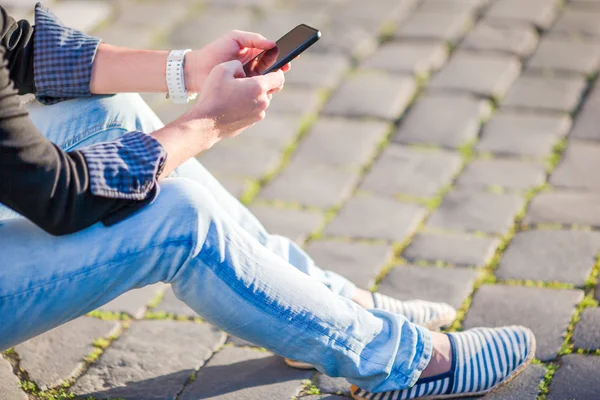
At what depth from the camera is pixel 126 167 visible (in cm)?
178

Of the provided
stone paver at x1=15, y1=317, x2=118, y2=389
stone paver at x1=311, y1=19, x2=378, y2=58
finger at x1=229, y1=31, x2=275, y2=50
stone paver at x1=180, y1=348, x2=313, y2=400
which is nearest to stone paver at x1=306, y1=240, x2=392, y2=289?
stone paver at x1=180, y1=348, x2=313, y2=400

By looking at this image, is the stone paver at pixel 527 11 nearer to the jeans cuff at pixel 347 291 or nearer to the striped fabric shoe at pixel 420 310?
the striped fabric shoe at pixel 420 310

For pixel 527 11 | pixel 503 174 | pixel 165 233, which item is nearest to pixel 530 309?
pixel 503 174

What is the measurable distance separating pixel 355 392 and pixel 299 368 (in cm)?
20

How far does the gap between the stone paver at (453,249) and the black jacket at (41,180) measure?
123cm

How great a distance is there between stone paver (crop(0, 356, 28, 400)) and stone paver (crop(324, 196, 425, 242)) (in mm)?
1100

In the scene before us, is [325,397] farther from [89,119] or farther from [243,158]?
[243,158]

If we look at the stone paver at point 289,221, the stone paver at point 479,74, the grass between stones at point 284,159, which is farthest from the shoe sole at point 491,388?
the stone paver at point 479,74

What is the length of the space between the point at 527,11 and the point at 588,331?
2.36 m

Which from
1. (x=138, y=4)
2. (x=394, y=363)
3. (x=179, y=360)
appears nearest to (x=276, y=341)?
(x=394, y=363)

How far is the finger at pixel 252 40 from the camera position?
2246 mm

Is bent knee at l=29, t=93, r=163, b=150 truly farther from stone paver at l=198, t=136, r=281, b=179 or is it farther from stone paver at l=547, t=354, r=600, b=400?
stone paver at l=547, t=354, r=600, b=400

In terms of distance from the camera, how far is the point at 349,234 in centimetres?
289

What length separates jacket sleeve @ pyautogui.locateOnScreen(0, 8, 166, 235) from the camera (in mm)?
1676
